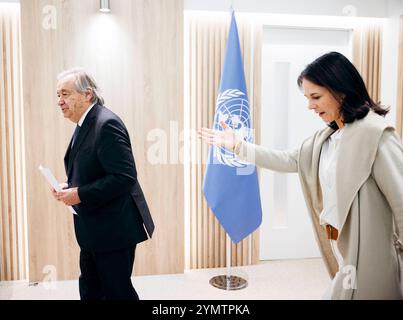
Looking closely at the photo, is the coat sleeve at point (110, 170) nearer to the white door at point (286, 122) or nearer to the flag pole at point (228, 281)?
the flag pole at point (228, 281)

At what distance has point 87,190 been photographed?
71.5 inches

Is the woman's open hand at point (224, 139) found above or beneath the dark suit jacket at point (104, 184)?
above

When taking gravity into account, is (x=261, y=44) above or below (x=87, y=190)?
above

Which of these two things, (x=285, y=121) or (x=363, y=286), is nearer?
(x=363, y=286)

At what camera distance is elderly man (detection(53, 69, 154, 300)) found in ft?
6.02

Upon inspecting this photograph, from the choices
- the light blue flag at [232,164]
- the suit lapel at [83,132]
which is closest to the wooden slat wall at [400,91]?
the light blue flag at [232,164]

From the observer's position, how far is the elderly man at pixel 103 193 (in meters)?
1.84

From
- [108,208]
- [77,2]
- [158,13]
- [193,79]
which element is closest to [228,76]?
[193,79]

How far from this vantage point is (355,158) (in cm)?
126

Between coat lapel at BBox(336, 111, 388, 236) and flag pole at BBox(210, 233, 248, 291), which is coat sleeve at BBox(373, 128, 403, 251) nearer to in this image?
coat lapel at BBox(336, 111, 388, 236)

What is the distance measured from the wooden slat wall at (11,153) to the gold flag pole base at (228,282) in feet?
5.21
